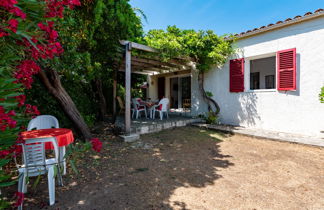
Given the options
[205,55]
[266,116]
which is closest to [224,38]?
[205,55]

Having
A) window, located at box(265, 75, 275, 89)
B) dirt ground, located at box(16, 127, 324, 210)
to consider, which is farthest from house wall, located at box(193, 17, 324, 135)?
window, located at box(265, 75, 275, 89)

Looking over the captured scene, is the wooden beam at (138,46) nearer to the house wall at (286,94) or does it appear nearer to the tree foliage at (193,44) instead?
the tree foliage at (193,44)

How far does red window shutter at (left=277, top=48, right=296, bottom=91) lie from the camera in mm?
5055

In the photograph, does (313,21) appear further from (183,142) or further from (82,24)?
(82,24)

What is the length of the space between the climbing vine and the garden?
0.12 feet

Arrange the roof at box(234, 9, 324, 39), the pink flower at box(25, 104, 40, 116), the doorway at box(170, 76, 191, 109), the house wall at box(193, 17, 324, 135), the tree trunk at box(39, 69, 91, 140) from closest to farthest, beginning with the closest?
the pink flower at box(25, 104, 40, 116) < the tree trunk at box(39, 69, 91, 140) < the roof at box(234, 9, 324, 39) < the house wall at box(193, 17, 324, 135) < the doorway at box(170, 76, 191, 109)

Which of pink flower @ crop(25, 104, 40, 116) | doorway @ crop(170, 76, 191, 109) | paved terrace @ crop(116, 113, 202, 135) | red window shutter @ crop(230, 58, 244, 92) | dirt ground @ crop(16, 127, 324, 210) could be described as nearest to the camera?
pink flower @ crop(25, 104, 40, 116)

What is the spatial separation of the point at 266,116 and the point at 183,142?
3257 mm

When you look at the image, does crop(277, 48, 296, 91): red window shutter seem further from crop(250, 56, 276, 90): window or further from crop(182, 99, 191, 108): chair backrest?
crop(182, 99, 191, 108): chair backrest

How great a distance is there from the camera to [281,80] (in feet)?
17.5

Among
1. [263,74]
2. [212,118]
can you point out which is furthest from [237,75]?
[263,74]

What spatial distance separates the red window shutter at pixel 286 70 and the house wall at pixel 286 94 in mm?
153

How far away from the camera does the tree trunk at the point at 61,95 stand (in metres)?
4.18

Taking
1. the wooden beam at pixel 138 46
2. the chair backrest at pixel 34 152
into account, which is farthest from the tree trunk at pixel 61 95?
the chair backrest at pixel 34 152
